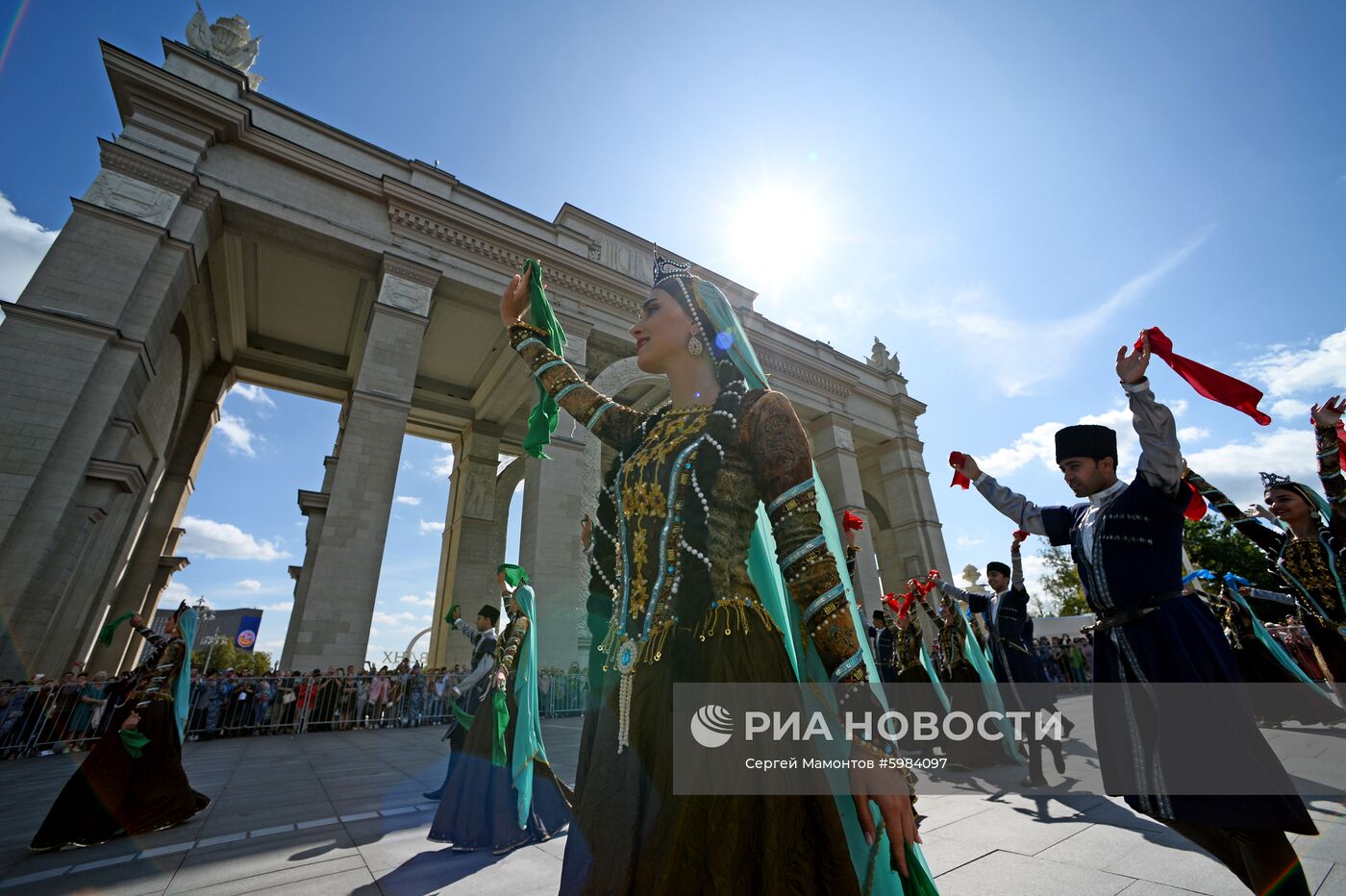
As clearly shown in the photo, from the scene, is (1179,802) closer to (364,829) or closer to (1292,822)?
(1292,822)

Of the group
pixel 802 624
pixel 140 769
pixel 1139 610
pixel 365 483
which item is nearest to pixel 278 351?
pixel 365 483

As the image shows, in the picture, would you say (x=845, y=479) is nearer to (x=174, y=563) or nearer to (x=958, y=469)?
(x=958, y=469)

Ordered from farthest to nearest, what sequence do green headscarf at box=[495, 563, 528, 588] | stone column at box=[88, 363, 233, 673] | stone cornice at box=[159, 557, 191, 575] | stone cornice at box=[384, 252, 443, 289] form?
1. stone cornice at box=[159, 557, 191, 575]
2. stone column at box=[88, 363, 233, 673]
3. stone cornice at box=[384, 252, 443, 289]
4. green headscarf at box=[495, 563, 528, 588]

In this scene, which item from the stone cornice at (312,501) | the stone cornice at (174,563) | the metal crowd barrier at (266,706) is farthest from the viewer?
the stone cornice at (174,563)

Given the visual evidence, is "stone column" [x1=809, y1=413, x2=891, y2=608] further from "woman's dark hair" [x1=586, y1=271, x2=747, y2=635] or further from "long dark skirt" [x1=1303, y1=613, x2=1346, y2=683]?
"woman's dark hair" [x1=586, y1=271, x2=747, y2=635]

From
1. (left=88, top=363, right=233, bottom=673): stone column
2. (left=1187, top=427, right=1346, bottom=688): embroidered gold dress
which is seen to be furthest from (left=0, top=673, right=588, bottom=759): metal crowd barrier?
(left=1187, top=427, right=1346, bottom=688): embroidered gold dress

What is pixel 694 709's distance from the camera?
1.34m

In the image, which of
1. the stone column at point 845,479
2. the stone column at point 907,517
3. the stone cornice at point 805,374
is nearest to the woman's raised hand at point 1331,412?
the stone column at point 845,479

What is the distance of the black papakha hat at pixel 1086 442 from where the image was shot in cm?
256

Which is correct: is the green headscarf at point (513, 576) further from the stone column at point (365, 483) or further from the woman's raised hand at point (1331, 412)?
the stone column at point (365, 483)

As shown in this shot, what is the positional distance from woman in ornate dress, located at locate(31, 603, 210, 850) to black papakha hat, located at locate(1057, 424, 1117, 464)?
6.65m

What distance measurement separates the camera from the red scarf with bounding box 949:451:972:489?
3123 millimetres

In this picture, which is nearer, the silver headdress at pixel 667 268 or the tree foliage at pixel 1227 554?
the silver headdress at pixel 667 268

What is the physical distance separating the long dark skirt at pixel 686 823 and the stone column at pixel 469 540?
1758 cm
